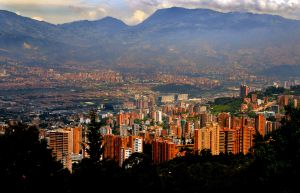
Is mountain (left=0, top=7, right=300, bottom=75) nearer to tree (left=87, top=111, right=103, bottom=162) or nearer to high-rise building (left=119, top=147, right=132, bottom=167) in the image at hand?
high-rise building (left=119, top=147, right=132, bottom=167)

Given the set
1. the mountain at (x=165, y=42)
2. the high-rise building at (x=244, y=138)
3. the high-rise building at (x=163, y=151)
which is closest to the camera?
the high-rise building at (x=163, y=151)

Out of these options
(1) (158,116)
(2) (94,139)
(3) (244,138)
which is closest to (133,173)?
(2) (94,139)

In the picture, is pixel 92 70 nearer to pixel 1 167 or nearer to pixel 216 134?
pixel 216 134

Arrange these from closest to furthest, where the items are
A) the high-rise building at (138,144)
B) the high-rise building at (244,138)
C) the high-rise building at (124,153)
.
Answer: the high-rise building at (124,153) → the high-rise building at (244,138) → the high-rise building at (138,144)

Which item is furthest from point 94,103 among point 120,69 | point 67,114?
point 120,69

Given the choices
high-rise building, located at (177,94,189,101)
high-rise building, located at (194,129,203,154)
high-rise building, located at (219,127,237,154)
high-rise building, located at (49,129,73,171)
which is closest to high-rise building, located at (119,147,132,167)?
high-rise building, located at (49,129,73,171)

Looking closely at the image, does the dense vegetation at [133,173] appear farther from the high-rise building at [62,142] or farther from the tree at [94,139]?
the high-rise building at [62,142]

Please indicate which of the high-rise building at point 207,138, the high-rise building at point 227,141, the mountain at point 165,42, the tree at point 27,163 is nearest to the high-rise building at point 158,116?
the high-rise building at point 227,141
